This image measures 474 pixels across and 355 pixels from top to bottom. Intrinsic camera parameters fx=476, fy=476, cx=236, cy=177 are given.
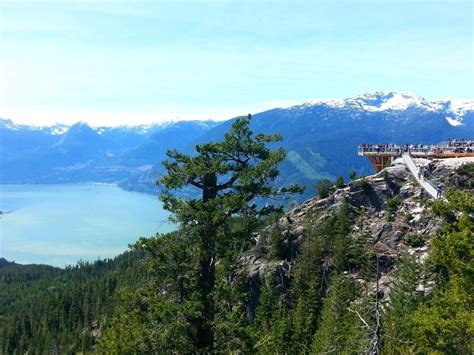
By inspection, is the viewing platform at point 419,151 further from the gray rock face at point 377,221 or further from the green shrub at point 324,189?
the green shrub at point 324,189

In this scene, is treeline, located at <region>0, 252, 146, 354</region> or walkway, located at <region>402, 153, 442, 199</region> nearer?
walkway, located at <region>402, 153, 442, 199</region>

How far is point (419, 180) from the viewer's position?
50.2 metres

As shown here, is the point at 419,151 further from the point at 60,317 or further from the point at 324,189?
the point at 60,317

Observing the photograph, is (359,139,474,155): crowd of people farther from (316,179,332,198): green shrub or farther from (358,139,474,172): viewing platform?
(316,179,332,198): green shrub

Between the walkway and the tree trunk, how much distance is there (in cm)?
3488

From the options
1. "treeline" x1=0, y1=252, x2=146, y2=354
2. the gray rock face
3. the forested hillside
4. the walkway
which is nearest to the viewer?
the forested hillside

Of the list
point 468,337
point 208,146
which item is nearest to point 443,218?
point 468,337

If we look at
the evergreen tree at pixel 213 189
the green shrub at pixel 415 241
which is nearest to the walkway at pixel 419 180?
the green shrub at pixel 415 241

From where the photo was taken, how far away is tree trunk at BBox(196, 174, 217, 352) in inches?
667

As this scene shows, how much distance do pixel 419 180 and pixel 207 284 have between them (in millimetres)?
→ 38704

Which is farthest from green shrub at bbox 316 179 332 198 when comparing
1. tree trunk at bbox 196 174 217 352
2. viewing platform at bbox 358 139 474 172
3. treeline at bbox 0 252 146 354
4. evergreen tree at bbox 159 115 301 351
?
treeline at bbox 0 252 146 354

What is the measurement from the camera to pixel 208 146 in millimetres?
17875

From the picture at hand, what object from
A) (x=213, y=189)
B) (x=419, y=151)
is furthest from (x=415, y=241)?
(x=213, y=189)

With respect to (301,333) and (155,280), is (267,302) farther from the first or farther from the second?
(155,280)
